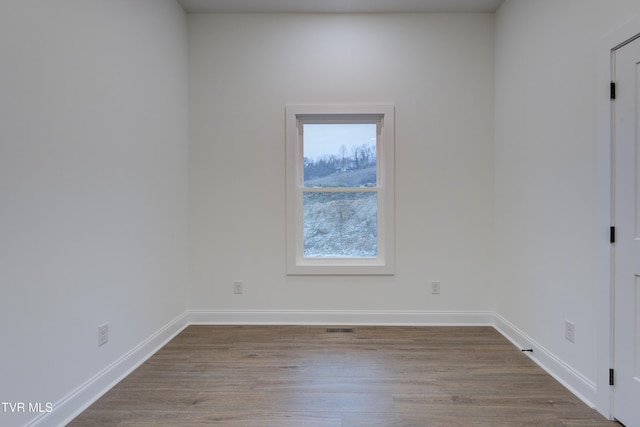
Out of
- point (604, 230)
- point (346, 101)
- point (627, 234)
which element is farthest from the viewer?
point (346, 101)

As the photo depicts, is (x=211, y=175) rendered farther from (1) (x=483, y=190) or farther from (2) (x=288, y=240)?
(1) (x=483, y=190)

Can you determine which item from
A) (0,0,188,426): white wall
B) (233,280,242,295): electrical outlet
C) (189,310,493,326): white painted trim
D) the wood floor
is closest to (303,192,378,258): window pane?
(189,310,493,326): white painted trim

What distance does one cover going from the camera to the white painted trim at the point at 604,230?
1.74m

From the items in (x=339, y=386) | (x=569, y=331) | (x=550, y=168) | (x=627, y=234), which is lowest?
(x=339, y=386)

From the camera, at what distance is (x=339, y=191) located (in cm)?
319

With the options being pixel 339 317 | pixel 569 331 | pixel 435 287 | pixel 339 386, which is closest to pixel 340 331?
pixel 339 317

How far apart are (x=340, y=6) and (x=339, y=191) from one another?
172cm

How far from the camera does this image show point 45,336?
159 centimetres

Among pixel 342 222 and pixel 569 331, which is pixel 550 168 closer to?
pixel 569 331

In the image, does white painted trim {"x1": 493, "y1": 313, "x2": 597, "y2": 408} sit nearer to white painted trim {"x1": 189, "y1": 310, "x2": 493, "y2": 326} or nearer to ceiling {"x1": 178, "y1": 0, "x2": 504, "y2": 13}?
white painted trim {"x1": 189, "y1": 310, "x2": 493, "y2": 326}

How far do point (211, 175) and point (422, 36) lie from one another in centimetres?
244

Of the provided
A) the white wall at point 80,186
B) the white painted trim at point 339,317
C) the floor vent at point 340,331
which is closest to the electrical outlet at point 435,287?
the white painted trim at point 339,317

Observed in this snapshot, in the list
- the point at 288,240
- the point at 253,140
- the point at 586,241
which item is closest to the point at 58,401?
the point at 288,240

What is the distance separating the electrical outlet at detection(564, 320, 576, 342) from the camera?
6.64 feet
